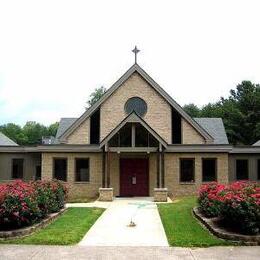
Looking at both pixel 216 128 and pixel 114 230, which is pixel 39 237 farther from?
pixel 216 128

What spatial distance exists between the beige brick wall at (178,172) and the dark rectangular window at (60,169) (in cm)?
661

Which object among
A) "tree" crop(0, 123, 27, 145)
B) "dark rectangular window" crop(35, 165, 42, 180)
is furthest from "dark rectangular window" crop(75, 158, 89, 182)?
"tree" crop(0, 123, 27, 145)

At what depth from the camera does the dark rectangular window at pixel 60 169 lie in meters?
28.7

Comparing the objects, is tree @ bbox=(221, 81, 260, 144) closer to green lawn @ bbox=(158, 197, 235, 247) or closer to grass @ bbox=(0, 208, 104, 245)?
green lawn @ bbox=(158, 197, 235, 247)

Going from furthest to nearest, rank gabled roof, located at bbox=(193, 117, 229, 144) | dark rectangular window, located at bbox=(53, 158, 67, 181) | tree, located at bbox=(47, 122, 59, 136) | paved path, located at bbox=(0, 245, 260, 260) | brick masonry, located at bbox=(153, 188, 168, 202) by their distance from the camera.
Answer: tree, located at bbox=(47, 122, 59, 136) → gabled roof, located at bbox=(193, 117, 229, 144) → dark rectangular window, located at bbox=(53, 158, 67, 181) → brick masonry, located at bbox=(153, 188, 168, 202) → paved path, located at bbox=(0, 245, 260, 260)

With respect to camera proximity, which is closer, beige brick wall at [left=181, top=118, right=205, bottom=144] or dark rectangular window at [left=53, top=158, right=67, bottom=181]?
dark rectangular window at [left=53, top=158, right=67, bottom=181]

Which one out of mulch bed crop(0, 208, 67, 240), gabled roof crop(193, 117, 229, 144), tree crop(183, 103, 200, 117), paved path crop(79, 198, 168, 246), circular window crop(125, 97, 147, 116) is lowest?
paved path crop(79, 198, 168, 246)

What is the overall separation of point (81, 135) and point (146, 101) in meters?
4.98

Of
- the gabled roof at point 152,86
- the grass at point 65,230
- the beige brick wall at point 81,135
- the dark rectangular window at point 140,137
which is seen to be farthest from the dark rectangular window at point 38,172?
the grass at point 65,230

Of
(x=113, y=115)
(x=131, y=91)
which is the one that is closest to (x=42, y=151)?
(x=113, y=115)

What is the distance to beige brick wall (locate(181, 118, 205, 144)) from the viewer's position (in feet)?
97.6

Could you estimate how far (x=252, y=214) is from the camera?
42.3ft

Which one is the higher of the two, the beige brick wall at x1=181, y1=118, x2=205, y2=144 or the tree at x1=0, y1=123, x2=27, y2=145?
the tree at x1=0, y1=123, x2=27, y2=145

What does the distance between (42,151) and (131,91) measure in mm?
7206
